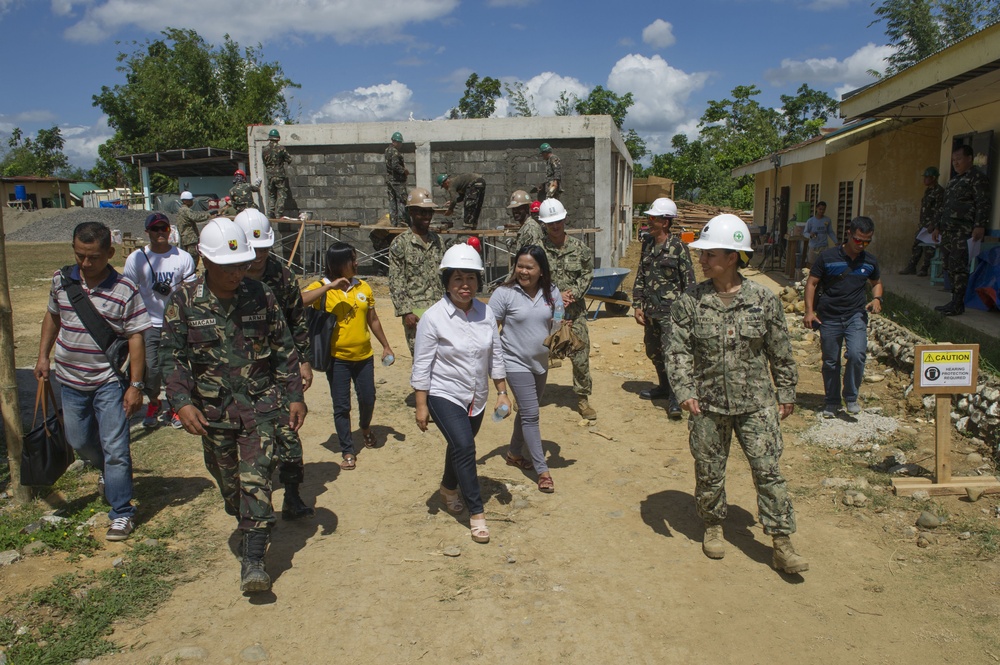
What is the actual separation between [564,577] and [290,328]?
2.18 metres

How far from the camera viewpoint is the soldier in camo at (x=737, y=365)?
12.4 ft

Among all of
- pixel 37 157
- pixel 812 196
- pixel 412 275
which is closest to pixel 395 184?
pixel 412 275

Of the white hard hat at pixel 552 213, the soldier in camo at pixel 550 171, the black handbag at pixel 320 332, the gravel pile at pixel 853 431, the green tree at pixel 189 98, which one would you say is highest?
the green tree at pixel 189 98

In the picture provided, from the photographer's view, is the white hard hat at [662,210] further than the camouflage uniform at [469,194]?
No

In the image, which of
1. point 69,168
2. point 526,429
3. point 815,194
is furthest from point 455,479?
point 69,168

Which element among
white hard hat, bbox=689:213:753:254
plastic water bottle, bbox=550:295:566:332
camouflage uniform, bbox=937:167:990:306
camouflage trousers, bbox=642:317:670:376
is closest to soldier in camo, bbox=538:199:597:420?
camouflage trousers, bbox=642:317:670:376

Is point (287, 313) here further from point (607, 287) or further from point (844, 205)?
point (844, 205)

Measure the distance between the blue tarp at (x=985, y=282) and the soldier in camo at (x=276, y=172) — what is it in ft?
41.1

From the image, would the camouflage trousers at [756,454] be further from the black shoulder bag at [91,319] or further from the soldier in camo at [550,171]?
the soldier in camo at [550,171]

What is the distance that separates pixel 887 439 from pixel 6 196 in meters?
60.0

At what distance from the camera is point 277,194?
15516 millimetres

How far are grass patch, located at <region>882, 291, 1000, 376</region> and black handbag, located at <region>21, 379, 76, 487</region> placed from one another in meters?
6.80

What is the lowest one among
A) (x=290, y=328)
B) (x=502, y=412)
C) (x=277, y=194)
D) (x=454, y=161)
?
(x=502, y=412)

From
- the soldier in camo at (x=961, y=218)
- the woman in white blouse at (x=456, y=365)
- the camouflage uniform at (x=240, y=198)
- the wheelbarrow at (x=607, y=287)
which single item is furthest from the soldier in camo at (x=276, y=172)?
the woman in white blouse at (x=456, y=365)
